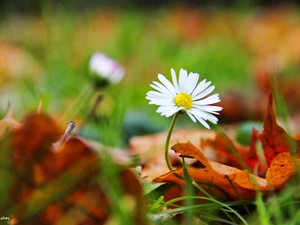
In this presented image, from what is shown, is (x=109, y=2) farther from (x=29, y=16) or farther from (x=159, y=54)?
(x=159, y=54)

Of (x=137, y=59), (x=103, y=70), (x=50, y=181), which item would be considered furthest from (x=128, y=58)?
(x=50, y=181)

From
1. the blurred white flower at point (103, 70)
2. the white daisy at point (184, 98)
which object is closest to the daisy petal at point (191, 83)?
the white daisy at point (184, 98)

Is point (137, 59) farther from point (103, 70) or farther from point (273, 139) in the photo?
point (273, 139)

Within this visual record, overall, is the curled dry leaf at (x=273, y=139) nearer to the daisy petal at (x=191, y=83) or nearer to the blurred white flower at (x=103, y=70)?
the daisy petal at (x=191, y=83)

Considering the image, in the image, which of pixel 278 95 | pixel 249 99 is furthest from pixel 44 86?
pixel 278 95

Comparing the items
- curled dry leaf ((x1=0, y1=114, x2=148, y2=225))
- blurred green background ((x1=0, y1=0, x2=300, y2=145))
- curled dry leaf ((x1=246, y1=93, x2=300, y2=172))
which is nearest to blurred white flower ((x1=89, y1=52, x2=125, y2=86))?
blurred green background ((x1=0, y1=0, x2=300, y2=145))

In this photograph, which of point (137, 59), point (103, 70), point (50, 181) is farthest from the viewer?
point (137, 59)

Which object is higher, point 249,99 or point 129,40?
point 129,40
